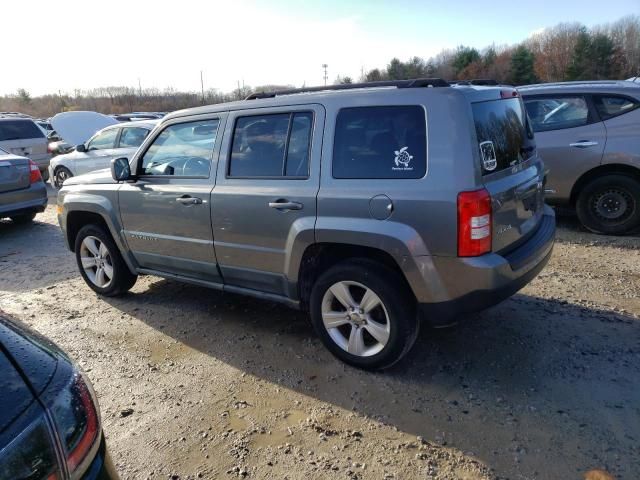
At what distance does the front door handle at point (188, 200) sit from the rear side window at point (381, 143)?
49.7 inches

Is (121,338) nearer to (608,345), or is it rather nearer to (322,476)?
(322,476)

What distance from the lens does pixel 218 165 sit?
3812 mm

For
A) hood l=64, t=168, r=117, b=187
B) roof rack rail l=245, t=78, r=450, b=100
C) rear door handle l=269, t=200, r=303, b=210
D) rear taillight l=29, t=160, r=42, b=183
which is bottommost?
rear taillight l=29, t=160, r=42, b=183

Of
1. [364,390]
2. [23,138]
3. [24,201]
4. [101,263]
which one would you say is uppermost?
[23,138]

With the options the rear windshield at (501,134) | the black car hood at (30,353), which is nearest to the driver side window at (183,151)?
the rear windshield at (501,134)

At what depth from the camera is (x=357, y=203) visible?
3.07m

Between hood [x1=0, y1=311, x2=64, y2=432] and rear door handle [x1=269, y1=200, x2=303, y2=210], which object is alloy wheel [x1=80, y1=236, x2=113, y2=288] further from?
hood [x1=0, y1=311, x2=64, y2=432]

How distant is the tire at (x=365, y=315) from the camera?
310cm

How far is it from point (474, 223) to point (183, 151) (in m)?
2.55

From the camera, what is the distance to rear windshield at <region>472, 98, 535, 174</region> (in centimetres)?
293

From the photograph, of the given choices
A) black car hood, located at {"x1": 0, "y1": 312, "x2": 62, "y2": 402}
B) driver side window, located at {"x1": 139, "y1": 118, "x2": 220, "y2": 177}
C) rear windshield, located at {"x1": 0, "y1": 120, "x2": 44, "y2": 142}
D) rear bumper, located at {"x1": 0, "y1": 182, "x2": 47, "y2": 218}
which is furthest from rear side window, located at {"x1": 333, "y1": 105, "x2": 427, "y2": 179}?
rear windshield, located at {"x1": 0, "y1": 120, "x2": 44, "y2": 142}

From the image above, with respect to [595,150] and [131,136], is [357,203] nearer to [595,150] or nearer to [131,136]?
[595,150]

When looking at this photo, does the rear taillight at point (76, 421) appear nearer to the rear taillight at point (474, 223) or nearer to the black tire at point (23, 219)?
the rear taillight at point (474, 223)

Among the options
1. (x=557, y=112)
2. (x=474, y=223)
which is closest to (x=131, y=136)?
(x=557, y=112)
